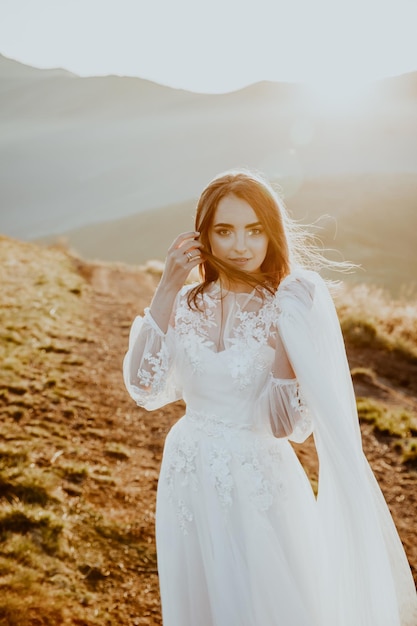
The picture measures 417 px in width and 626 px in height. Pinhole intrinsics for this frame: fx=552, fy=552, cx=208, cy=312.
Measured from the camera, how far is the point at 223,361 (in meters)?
2.55

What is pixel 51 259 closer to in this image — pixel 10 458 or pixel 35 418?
pixel 35 418

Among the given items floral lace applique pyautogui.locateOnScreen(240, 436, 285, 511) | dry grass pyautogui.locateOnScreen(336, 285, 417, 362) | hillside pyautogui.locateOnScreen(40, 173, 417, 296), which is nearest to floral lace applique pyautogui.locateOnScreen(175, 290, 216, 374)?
floral lace applique pyautogui.locateOnScreen(240, 436, 285, 511)

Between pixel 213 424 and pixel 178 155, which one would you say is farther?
pixel 178 155

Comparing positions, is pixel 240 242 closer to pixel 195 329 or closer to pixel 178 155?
pixel 195 329

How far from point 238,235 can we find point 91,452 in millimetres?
4774

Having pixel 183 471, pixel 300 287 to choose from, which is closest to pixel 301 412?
pixel 300 287

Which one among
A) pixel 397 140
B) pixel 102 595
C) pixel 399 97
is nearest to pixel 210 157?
pixel 397 140

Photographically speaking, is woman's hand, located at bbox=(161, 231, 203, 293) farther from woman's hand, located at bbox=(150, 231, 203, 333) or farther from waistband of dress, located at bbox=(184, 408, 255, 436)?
waistband of dress, located at bbox=(184, 408, 255, 436)

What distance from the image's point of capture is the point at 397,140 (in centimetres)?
9056

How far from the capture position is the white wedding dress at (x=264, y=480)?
2312 millimetres

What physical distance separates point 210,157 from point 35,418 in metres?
108

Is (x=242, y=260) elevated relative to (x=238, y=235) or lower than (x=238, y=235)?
lower

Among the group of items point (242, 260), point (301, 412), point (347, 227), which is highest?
point (242, 260)

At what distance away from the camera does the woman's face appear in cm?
260
